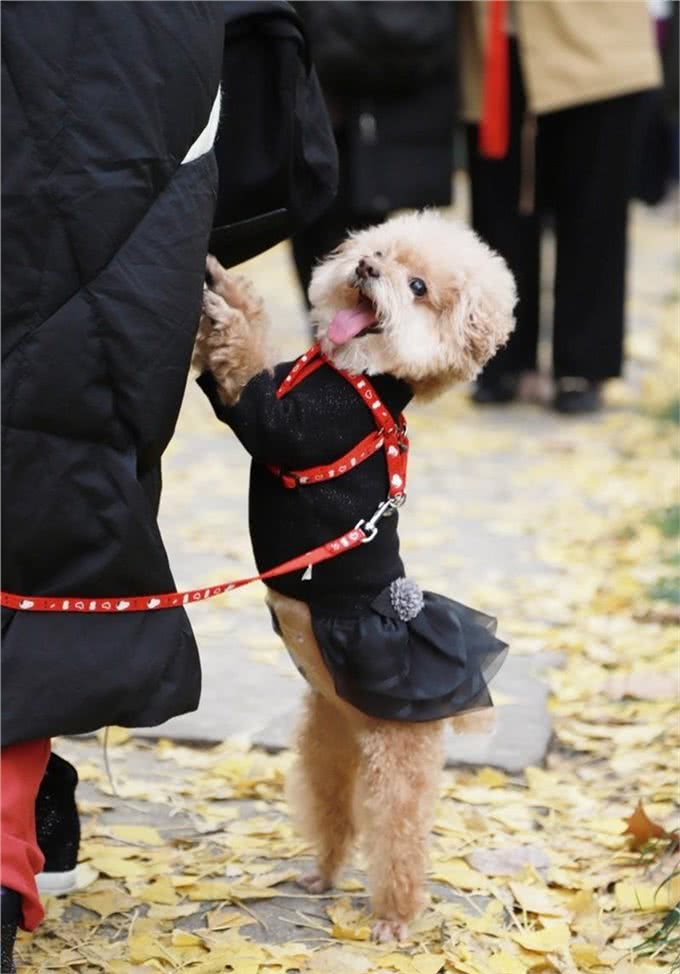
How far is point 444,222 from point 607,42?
355cm

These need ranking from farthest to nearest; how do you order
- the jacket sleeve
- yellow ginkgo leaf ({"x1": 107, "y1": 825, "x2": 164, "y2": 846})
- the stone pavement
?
the stone pavement → yellow ginkgo leaf ({"x1": 107, "y1": 825, "x2": 164, "y2": 846}) → the jacket sleeve

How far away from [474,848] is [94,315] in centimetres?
149

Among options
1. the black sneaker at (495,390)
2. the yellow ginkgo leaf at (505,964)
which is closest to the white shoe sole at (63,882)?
the yellow ginkgo leaf at (505,964)

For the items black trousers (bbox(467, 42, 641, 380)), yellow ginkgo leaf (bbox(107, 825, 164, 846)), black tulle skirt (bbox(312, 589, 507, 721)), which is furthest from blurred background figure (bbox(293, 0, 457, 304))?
black tulle skirt (bbox(312, 589, 507, 721))

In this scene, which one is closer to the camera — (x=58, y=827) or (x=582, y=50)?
(x=58, y=827)

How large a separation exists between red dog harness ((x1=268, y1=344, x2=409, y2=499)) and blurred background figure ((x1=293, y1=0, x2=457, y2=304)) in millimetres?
3201

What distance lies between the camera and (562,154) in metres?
6.17

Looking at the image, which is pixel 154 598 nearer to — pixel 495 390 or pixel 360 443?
pixel 360 443

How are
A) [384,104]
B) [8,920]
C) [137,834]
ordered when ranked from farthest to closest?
[384,104]
[137,834]
[8,920]

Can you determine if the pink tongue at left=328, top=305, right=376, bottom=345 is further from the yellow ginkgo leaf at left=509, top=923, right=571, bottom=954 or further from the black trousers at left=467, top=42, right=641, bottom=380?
the black trousers at left=467, top=42, right=641, bottom=380

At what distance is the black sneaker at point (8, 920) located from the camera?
2213 mm

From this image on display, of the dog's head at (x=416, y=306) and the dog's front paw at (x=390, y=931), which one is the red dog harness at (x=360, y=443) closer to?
the dog's head at (x=416, y=306)

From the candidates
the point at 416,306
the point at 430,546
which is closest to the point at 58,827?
the point at 416,306

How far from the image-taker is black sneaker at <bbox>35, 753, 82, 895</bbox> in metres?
2.65
